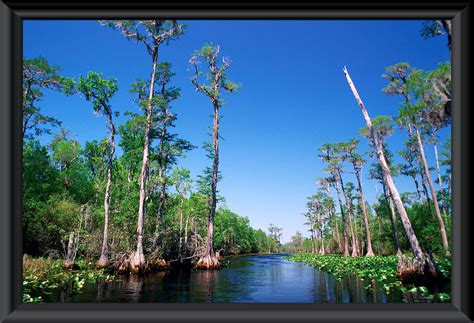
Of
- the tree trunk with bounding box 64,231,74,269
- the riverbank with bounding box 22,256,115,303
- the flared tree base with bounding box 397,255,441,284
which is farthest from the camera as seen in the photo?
the tree trunk with bounding box 64,231,74,269

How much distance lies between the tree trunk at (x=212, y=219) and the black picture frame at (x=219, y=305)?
18.3 metres

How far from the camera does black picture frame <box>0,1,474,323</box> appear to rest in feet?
8.36

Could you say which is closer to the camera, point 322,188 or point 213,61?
point 213,61

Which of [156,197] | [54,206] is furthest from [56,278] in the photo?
[156,197]

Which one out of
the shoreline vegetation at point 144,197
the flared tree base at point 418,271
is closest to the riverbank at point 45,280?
the shoreline vegetation at point 144,197

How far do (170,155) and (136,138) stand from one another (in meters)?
3.28

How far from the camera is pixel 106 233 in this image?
1733 cm

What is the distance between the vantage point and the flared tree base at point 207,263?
782 inches

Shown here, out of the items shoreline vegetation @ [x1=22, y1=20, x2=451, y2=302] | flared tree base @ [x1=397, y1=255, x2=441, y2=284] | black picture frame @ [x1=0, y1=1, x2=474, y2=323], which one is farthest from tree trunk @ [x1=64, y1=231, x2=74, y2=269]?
flared tree base @ [x1=397, y1=255, x2=441, y2=284]

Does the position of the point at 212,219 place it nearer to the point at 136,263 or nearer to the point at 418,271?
the point at 136,263

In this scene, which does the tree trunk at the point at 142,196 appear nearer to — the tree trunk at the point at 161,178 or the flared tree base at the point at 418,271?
the tree trunk at the point at 161,178

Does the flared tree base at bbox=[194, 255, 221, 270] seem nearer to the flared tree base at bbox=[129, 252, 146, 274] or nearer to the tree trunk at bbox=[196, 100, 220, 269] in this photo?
the tree trunk at bbox=[196, 100, 220, 269]

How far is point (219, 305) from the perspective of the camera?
2.65m
